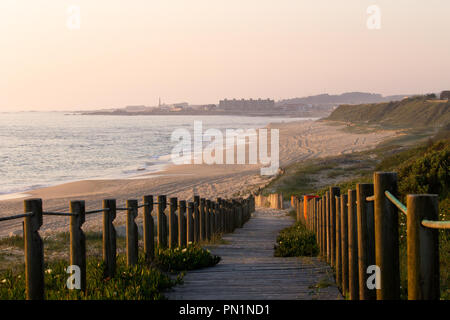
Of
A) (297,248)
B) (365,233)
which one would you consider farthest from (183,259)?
(365,233)

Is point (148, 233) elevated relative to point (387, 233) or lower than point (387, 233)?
lower

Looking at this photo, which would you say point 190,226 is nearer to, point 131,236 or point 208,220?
point 208,220

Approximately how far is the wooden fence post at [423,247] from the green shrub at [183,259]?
4864mm

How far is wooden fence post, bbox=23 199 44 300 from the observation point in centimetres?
477

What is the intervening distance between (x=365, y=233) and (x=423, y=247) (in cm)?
159

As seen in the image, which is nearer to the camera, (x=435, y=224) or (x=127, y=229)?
(x=435, y=224)

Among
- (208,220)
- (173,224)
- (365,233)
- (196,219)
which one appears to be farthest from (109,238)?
(208,220)

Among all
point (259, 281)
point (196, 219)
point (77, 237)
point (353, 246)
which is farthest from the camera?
point (196, 219)

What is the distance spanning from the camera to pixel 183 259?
7582 millimetres

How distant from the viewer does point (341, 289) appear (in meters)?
6.14

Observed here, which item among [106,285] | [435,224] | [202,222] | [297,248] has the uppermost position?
[435,224]

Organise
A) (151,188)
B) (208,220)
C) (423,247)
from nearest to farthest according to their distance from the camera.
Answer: (423,247)
(208,220)
(151,188)

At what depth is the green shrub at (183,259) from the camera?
7.51 metres
